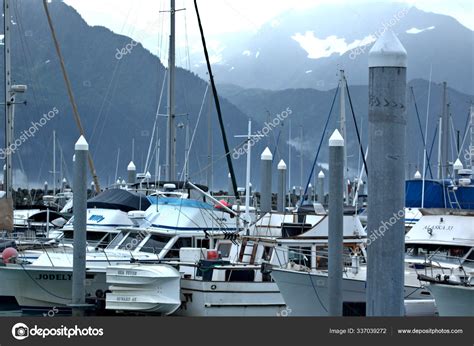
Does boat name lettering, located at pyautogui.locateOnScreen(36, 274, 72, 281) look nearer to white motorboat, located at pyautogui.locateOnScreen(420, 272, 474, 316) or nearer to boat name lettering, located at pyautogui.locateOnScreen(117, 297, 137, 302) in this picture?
boat name lettering, located at pyautogui.locateOnScreen(117, 297, 137, 302)

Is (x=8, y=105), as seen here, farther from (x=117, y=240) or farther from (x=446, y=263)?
(x=446, y=263)

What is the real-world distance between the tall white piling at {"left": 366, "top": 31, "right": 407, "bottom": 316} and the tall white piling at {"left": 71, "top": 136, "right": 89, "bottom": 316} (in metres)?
10.4

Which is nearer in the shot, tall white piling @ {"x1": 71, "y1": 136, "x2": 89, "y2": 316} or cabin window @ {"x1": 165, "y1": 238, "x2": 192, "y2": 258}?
tall white piling @ {"x1": 71, "y1": 136, "x2": 89, "y2": 316}

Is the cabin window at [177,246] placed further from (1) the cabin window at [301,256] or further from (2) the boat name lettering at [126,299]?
(2) the boat name lettering at [126,299]

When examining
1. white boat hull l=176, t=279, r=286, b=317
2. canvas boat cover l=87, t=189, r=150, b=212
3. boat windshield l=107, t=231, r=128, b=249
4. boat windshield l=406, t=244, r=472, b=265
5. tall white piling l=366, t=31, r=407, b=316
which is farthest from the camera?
canvas boat cover l=87, t=189, r=150, b=212

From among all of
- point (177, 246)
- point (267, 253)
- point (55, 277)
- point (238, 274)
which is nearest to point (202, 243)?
point (177, 246)

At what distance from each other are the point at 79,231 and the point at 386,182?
10913 millimetres

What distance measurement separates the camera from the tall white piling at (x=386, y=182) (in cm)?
1322

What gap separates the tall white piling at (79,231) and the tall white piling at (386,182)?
34.3 ft

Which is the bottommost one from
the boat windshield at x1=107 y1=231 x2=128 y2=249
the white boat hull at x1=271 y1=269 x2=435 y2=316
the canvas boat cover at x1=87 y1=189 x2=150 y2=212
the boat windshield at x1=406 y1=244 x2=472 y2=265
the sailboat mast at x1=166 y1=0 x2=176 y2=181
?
the white boat hull at x1=271 y1=269 x2=435 y2=316

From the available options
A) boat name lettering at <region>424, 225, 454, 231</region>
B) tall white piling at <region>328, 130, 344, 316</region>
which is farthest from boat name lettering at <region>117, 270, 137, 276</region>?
boat name lettering at <region>424, 225, 454, 231</region>

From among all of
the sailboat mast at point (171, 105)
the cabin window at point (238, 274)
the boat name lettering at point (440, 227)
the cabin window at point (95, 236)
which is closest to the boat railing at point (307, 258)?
the cabin window at point (238, 274)

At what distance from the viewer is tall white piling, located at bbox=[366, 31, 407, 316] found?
1322 cm

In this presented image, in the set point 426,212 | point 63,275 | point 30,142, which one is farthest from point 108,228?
point 30,142
